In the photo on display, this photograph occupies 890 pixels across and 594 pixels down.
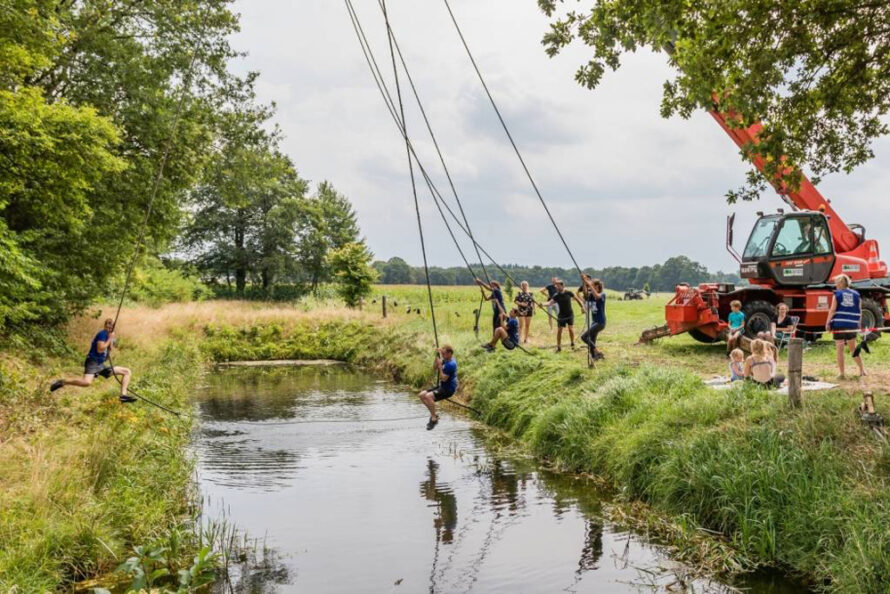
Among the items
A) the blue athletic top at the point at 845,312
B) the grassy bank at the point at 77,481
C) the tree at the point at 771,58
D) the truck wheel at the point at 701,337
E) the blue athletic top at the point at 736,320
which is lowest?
the grassy bank at the point at 77,481

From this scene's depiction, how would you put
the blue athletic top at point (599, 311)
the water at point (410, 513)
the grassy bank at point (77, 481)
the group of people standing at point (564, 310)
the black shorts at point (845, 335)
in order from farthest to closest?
1. the blue athletic top at point (599, 311)
2. the group of people standing at point (564, 310)
3. the black shorts at point (845, 335)
4. the water at point (410, 513)
5. the grassy bank at point (77, 481)

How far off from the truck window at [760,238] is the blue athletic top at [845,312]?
551cm

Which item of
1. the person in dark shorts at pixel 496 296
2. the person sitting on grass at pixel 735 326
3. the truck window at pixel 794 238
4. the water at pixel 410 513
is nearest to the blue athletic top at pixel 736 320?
the person sitting on grass at pixel 735 326

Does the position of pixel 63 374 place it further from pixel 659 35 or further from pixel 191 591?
pixel 659 35

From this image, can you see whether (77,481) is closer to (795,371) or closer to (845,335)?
(795,371)

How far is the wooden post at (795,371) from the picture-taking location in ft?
32.9

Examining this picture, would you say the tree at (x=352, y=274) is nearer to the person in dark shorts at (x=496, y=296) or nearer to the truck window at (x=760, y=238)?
the person in dark shorts at (x=496, y=296)

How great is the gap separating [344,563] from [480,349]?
44.8 feet

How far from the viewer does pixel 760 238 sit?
18812 millimetres

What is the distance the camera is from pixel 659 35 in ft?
34.1

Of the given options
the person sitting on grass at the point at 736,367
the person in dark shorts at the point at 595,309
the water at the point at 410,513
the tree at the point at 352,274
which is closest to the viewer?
the water at the point at 410,513

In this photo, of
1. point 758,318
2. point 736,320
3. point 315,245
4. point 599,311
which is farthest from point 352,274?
point 736,320

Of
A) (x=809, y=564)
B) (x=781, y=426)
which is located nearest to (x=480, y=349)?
(x=781, y=426)

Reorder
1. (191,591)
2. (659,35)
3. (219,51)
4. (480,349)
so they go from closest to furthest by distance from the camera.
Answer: (191,591) → (659,35) → (480,349) → (219,51)
